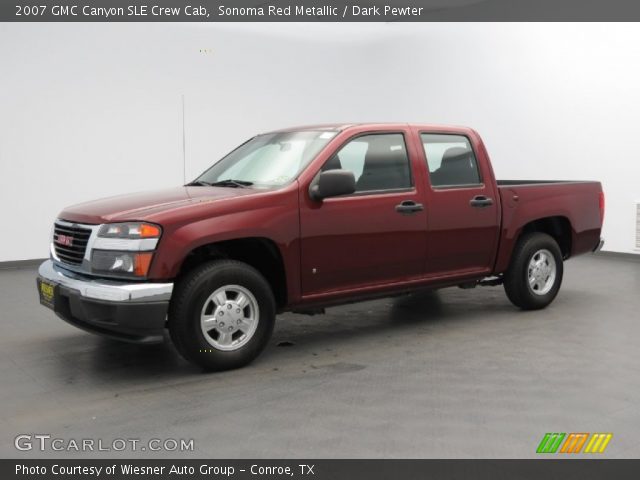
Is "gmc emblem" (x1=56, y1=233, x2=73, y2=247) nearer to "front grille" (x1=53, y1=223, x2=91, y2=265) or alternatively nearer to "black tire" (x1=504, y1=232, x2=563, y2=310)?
"front grille" (x1=53, y1=223, x2=91, y2=265)

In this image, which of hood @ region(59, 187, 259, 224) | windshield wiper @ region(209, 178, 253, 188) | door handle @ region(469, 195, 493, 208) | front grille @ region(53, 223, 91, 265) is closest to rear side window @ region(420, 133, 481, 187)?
door handle @ region(469, 195, 493, 208)

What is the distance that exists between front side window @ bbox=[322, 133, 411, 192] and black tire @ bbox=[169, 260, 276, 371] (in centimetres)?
119

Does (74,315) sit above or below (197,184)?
below

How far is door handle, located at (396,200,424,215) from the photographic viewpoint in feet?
18.3

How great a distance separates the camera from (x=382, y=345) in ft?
18.2

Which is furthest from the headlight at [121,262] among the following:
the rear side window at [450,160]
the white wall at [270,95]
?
the white wall at [270,95]

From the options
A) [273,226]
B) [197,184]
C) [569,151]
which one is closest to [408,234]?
[273,226]

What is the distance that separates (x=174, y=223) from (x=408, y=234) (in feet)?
6.46

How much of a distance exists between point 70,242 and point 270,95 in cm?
701

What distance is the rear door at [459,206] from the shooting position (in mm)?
5844

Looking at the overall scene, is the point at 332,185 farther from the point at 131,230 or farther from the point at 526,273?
the point at 526,273

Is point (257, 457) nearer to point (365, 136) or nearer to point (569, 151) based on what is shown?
point (365, 136)

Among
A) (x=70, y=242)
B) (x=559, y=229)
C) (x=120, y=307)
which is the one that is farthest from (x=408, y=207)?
(x=70, y=242)
